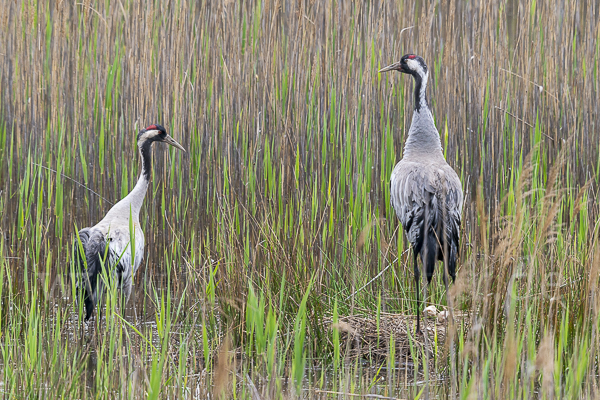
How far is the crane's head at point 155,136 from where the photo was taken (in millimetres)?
4117

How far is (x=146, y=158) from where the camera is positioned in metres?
4.24

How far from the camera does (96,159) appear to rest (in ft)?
14.4

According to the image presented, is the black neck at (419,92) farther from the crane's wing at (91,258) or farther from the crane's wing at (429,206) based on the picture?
the crane's wing at (91,258)

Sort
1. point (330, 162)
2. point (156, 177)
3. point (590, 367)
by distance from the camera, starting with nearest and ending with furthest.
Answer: point (590, 367) < point (330, 162) < point (156, 177)

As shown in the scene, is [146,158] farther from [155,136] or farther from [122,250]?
[122,250]

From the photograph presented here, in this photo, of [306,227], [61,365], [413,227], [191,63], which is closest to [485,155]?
[413,227]

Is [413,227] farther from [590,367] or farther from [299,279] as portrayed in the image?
[590,367]

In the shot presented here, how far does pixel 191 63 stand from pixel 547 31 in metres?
2.12

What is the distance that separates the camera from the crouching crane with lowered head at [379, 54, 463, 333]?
3432 millimetres

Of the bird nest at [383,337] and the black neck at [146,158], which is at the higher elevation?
the black neck at [146,158]

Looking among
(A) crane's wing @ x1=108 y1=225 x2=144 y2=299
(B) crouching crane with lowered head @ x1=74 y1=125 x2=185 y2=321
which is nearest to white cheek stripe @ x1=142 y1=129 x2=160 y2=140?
(B) crouching crane with lowered head @ x1=74 y1=125 x2=185 y2=321

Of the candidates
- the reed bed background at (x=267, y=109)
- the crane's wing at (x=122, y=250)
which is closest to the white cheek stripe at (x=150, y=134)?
the reed bed background at (x=267, y=109)

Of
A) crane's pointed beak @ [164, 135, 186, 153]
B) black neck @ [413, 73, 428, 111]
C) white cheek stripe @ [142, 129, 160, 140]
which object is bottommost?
crane's pointed beak @ [164, 135, 186, 153]

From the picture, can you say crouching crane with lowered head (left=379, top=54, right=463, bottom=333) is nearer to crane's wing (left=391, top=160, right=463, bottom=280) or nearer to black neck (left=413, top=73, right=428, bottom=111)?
crane's wing (left=391, top=160, right=463, bottom=280)
